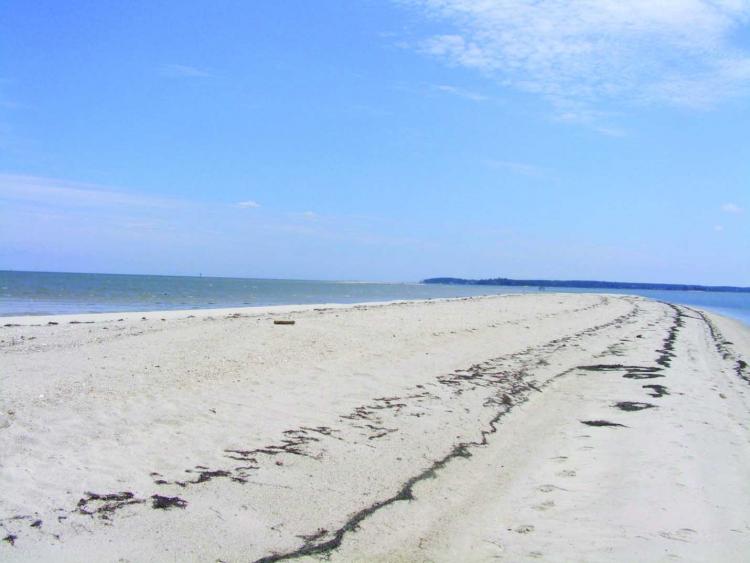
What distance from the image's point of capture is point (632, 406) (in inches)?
364

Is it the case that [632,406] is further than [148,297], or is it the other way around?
[148,297]

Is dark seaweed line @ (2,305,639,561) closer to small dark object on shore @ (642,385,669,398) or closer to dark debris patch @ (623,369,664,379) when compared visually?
small dark object on shore @ (642,385,669,398)

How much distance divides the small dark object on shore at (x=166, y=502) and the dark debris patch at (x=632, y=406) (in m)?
6.44

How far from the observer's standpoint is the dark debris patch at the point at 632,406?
904 cm

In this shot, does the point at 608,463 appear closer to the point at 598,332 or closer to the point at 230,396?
the point at 230,396

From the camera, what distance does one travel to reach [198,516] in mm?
4793

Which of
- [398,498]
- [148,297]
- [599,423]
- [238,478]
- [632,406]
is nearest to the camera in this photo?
[398,498]

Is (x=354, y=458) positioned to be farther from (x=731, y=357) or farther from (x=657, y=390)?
(x=731, y=357)

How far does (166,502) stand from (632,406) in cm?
684

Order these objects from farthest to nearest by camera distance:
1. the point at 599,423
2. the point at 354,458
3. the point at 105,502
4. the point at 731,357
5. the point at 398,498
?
the point at 731,357 < the point at 599,423 < the point at 354,458 < the point at 398,498 < the point at 105,502

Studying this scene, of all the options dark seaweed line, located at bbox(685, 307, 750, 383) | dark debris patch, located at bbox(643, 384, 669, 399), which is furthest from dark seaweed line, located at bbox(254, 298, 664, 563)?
dark seaweed line, located at bbox(685, 307, 750, 383)

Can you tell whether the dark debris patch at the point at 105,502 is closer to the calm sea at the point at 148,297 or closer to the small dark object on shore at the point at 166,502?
the small dark object on shore at the point at 166,502

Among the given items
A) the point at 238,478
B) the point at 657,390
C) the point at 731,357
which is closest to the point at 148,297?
the point at 731,357

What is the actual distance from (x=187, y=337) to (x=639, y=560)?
11002 mm
